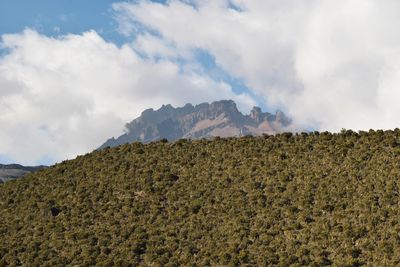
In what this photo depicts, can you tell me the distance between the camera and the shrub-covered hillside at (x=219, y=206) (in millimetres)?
36125

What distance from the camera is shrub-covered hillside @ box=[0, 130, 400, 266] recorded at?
119 ft

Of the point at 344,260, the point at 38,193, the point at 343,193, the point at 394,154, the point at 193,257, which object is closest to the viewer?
the point at 344,260

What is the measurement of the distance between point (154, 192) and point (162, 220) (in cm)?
684

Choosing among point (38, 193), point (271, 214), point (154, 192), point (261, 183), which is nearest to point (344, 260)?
point (271, 214)

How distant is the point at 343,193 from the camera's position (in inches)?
1668

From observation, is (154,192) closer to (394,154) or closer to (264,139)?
(264,139)

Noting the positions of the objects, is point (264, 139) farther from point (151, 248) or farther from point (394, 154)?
point (151, 248)

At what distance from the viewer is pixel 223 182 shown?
49.9 m

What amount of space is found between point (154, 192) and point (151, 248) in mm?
12063

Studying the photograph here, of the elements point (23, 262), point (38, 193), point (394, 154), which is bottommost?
point (23, 262)

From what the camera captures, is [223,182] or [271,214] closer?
[271,214]

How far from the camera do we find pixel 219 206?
149ft

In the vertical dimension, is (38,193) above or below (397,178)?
below

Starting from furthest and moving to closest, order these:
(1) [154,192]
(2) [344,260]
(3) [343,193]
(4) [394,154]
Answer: (1) [154,192], (4) [394,154], (3) [343,193], (2) [344,260]
